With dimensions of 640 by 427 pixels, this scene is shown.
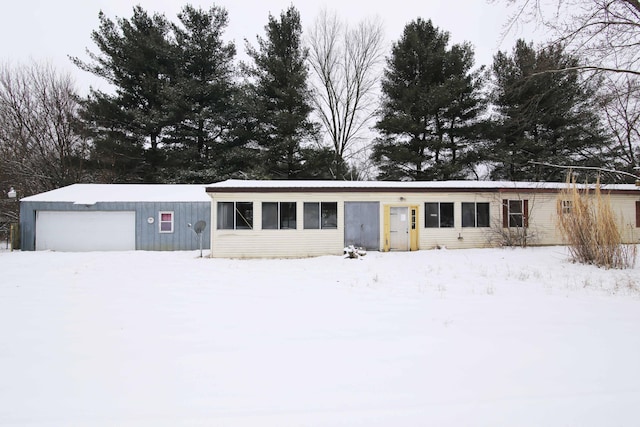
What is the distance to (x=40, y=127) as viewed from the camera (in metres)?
19.8

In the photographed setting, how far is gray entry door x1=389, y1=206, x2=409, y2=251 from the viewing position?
12.6m

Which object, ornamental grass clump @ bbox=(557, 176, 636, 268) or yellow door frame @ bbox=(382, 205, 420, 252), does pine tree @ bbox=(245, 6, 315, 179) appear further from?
ornamental grass clump @ bbox=(557, 176, 636, 268)

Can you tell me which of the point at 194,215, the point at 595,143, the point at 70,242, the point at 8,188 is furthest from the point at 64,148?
the point at 595,143

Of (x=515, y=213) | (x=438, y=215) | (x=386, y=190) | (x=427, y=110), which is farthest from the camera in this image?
(x=427, y=110)

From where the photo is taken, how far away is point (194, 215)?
14.2 metres

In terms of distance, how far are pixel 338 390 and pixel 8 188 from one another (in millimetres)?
22953

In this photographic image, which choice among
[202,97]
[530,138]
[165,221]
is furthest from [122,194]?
[530,138]

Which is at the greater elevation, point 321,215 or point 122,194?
point 122,194

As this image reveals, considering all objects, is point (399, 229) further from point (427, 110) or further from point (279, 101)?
point (279, 101)

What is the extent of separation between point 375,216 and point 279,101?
37.1 ft

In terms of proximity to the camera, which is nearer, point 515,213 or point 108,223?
point 515,213

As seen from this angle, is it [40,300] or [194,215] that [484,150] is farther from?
[40,300]

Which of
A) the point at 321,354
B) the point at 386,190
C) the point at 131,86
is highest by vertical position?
the point at 131,86

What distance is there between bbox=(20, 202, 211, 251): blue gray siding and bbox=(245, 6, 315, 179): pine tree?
581 centimetres
